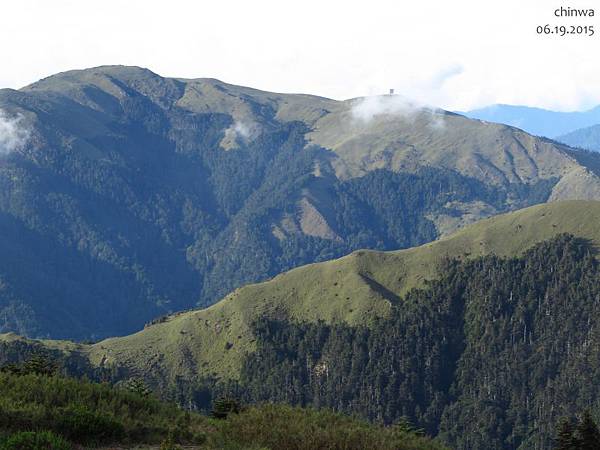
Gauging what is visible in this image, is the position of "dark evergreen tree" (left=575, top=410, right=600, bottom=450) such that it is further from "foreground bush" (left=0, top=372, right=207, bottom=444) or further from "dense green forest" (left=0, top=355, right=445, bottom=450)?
"foreground bush" (left=0, top=372, right=207, bottom=444)

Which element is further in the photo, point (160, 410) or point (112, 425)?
point (160, 410)

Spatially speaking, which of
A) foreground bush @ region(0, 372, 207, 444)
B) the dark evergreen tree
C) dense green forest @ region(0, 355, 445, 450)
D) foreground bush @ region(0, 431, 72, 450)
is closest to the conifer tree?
the dark evergreen tree

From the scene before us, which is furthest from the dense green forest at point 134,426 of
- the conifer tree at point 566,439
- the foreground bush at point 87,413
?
the conifer tree at point 566,439

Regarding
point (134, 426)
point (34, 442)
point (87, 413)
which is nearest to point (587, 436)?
point (134, 426)

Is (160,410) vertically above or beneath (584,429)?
above

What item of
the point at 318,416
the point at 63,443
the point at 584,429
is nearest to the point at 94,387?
the point at 63,443

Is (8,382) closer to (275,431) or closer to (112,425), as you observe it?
(112,425)

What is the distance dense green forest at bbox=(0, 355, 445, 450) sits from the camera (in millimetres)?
31359

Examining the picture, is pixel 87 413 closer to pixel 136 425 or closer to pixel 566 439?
pixel 136 425

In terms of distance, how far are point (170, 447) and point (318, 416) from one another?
47.0ft

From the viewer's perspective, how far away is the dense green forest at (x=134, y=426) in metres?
31.4

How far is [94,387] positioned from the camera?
39.1 metres

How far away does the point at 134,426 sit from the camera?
34.2 metres

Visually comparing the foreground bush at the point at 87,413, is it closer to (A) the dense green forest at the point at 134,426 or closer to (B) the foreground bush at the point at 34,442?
(A) the dense green forest at the point at 134,426
